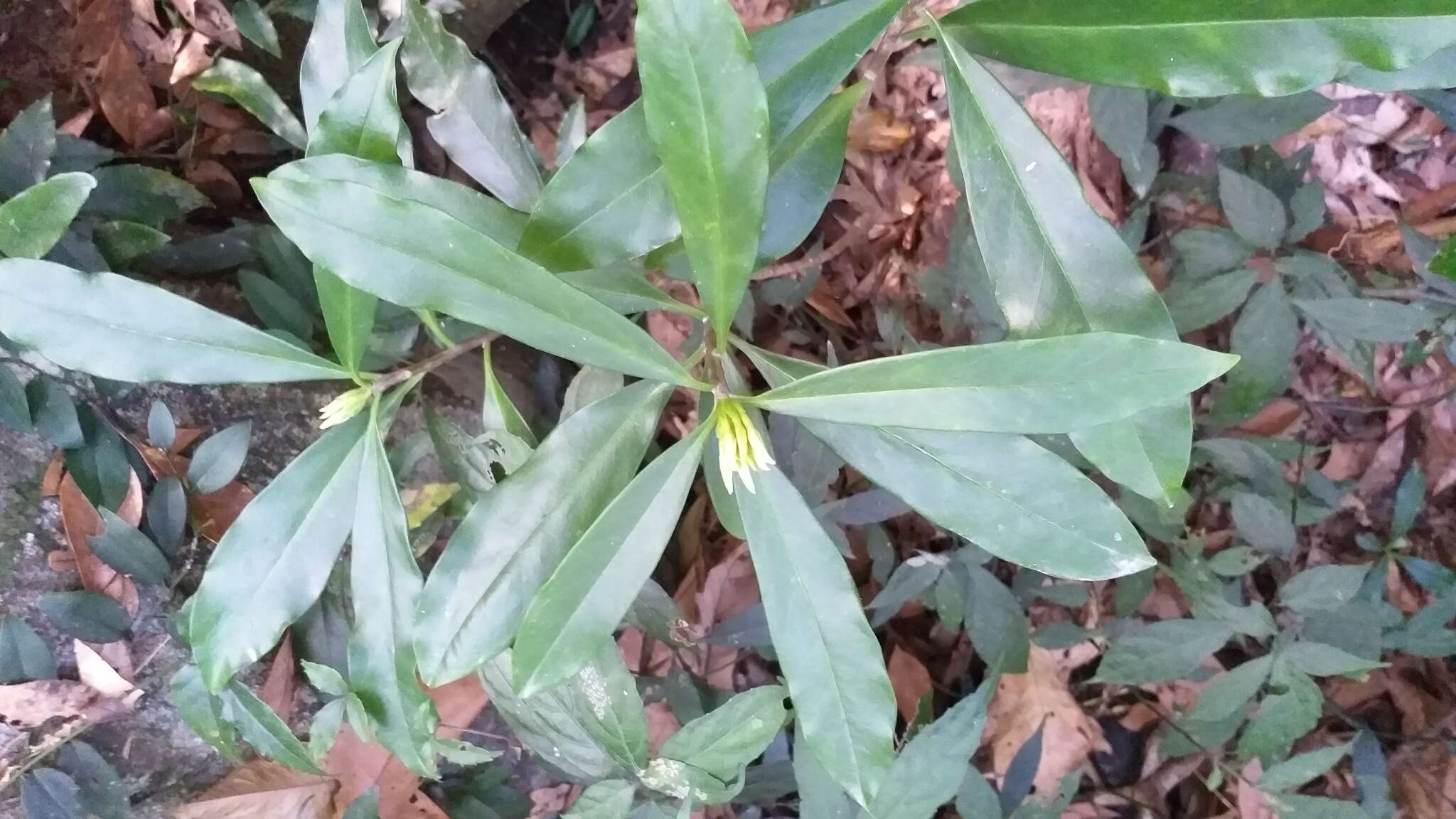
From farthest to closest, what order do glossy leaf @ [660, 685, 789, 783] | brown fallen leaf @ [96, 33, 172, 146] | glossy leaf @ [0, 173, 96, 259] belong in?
1. brown fallen leaf @ [96, 33, 172, 146]
2. glossy leaf @ [660, 685, 789, 783]
3. glossy leaf @ [0, 173, 96, 259]

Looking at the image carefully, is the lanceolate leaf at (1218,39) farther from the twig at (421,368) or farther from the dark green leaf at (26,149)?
the dark green leaf at (26,149)

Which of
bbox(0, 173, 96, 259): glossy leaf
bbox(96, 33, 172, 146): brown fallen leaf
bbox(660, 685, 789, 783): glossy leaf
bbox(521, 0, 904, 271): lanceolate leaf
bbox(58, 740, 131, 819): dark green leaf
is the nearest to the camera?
bbox(521, 0, 904, 271): lanceolate leaf

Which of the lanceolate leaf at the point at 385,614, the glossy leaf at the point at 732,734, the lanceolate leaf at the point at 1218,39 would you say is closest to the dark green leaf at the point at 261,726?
the lanceolate leaf at the point at 385,614

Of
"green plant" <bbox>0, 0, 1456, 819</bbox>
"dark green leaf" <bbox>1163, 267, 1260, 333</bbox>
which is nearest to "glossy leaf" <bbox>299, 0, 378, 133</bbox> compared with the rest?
"green plant" <bbox>0, 0, 1456, 819</bbox>

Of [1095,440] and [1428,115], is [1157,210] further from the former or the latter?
[1095,440]

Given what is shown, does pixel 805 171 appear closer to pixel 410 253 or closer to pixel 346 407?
pixel 410 253

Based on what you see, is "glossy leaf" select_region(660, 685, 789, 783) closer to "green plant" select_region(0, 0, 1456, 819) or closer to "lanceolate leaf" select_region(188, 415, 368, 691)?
"green plant" select_region(0, 0, 1456, 819)
